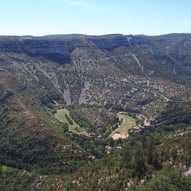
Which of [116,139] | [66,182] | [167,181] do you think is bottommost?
[116,139]

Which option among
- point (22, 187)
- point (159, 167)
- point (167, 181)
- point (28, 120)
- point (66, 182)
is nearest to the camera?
point (167, 181)

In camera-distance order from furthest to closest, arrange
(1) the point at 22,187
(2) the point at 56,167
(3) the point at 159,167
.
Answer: (2) the point at 56,167 → (1) the point at 22,187 → (3) the point at 159,167

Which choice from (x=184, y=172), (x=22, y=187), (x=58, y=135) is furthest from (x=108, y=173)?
(x=58, y=135)

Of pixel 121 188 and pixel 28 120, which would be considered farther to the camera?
pixel 28 120

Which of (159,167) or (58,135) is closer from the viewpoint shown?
(159,167)

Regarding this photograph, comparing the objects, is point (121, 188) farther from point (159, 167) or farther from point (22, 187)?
point (22, 187)

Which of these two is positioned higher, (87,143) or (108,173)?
(108,173)

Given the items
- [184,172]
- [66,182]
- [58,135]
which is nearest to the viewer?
[184,172]

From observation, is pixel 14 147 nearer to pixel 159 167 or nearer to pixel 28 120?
pixel 28 120

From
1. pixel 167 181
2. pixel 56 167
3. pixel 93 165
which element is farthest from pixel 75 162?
pixel 167 181
